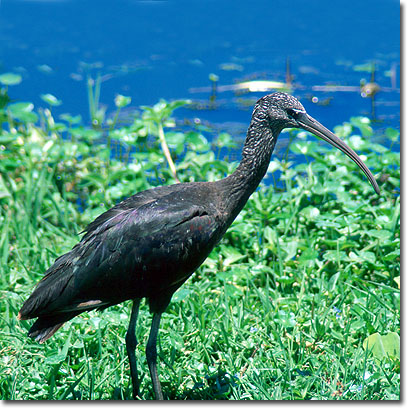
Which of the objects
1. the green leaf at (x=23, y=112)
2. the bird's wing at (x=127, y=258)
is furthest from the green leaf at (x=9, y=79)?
the bird's wing at (x=127, y=258)

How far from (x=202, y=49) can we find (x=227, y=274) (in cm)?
183

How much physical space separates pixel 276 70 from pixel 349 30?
1.32m

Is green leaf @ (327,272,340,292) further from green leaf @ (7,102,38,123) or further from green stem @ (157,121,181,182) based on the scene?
green leaf @ (7,102,38,123)

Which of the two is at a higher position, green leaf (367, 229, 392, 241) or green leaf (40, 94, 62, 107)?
green leaf (40, 94, 62, 107)

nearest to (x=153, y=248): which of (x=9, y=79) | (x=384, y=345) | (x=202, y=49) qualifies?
(x=384, y=345)

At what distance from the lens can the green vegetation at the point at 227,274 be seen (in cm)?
283

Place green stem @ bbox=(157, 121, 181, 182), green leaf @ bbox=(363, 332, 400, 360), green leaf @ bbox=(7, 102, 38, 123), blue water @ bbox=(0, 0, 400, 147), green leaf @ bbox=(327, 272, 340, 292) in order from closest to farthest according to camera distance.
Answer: green leaf @ bbox=(363, 332, 400, 360) → green leaf @ bbox=(327, 272, 340, 292) → blue water @ bbox=(0, 0, 400, 147) → green stem @ bbox=(157, 121, 181, 182) → green leaf @ bbox=(7, 102, 38, 123)

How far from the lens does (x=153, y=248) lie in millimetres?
2645

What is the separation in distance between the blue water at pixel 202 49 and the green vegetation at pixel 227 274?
295 mm

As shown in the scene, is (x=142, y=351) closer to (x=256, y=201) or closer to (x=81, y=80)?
(x=256, y=201)

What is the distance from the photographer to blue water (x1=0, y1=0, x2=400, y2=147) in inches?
142

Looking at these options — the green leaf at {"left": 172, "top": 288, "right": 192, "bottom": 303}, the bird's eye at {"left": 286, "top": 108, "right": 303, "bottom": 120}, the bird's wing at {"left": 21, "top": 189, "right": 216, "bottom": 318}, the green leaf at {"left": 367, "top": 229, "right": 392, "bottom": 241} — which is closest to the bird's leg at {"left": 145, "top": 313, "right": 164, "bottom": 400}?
the bird's wing at {"left": 21, "top": 189, "right": 216, "bottom": 318}

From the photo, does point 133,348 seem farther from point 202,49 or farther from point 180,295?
point 202,49

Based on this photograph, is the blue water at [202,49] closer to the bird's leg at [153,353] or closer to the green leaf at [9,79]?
the green leaf at [9,79]
